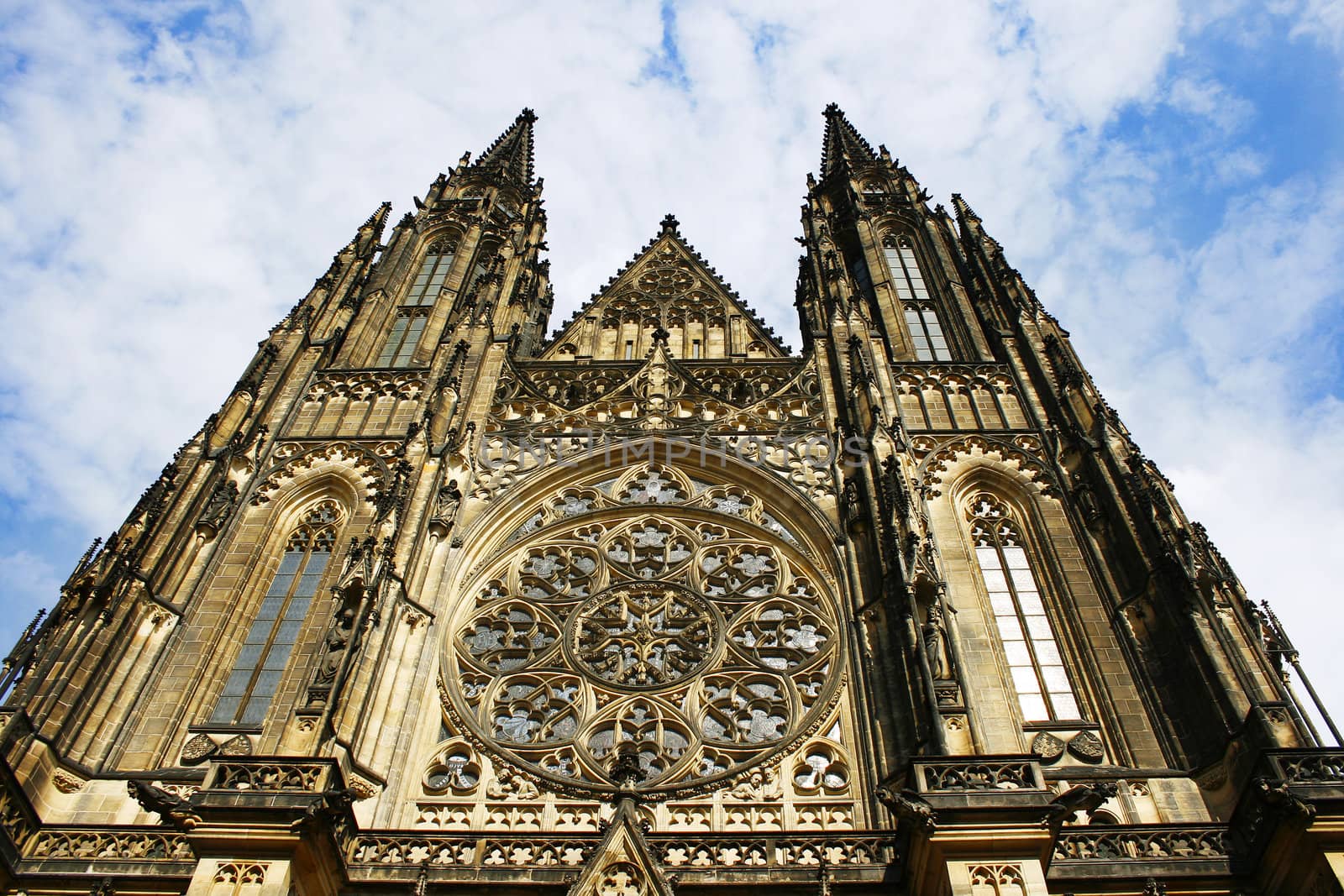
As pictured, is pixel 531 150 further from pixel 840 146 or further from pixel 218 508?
Answer: pixel 218 508

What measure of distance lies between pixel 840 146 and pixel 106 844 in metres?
24.0

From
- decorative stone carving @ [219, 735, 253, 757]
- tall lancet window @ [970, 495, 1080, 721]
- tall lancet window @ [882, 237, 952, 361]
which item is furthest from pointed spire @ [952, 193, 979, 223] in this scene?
decorative stone carving @ [219, 735, 253, 757]

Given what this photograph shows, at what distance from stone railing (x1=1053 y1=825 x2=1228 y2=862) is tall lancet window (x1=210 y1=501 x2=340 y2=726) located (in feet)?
29.1

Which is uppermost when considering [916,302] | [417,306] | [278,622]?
[417,306]

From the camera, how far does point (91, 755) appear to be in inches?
498

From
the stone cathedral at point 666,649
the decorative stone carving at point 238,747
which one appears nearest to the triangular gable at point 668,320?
the stone cathedral at point 666,649

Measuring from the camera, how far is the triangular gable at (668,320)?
21047 mm

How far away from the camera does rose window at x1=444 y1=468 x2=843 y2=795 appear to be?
12.8 meters

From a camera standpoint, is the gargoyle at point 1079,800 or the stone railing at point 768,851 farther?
the stone railing at point 768,851

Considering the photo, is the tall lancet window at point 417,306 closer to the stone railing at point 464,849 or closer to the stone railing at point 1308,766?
the stone railing at point 464,849

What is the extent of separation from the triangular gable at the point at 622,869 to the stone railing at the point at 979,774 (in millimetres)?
2501

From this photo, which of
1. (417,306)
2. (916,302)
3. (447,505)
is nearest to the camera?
(447,505)

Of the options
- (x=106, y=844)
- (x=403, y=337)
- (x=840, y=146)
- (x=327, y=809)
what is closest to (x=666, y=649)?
(x=327, y=809)

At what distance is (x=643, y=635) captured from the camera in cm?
1415
